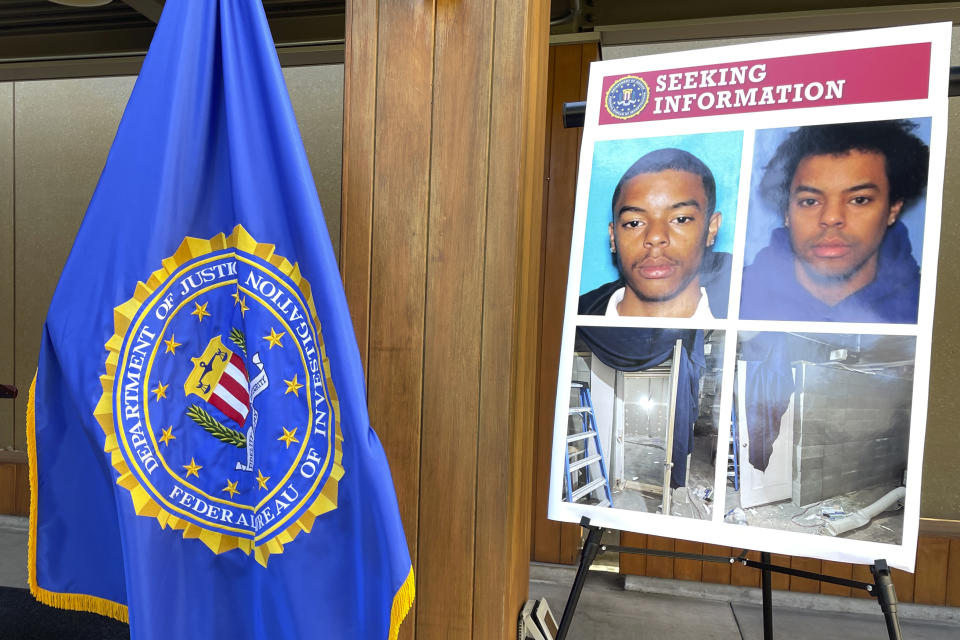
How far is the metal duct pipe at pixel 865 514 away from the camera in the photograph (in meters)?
1.33

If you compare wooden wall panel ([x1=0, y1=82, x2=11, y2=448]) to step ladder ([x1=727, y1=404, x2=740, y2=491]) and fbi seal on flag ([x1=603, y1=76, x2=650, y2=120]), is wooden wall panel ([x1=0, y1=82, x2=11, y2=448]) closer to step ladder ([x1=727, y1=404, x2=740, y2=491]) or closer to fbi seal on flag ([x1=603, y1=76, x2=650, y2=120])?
fbi seal on flag ([x1=603, y1=76, x2=650, y2=120])

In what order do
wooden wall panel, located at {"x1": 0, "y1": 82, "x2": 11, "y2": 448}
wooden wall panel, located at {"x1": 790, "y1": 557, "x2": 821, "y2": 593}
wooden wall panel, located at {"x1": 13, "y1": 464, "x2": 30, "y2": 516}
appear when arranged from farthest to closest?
wooden wall panel, located at {"x1": 0, "y1": 82, "x2": 11, "y2": 448} → wooden wall panel, located at {"x1": 13, "y1": 464, "x2": 30, "y2": 516} → wooden wall panel, located at {"x1": 790, "y1": 557, "x2": 821, "y2": 593}

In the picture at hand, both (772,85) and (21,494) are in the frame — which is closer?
(772,85)

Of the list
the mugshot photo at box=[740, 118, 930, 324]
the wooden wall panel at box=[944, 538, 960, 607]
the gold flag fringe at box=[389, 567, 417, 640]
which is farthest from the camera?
the wooden wall panel at box=[944, 538, 960, 607]

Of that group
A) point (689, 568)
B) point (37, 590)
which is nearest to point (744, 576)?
point (689, 568)

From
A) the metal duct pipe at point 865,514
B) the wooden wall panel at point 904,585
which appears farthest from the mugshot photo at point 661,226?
the wooden wall panel at point 904,585

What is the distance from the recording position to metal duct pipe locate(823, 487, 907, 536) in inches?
52.6

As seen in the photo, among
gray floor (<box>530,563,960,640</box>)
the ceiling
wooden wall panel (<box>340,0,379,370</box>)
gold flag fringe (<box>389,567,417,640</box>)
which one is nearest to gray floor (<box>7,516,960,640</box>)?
gray floor (<box>530,563,960,640</box>)

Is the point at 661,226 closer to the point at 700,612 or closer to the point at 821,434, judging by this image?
the point at 821,434

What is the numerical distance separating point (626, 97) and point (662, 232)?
0.31 metres

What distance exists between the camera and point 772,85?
1.47 meters

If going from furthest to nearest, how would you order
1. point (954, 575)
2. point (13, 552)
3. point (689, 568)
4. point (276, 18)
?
point (276, 18)
point (13, 552)
point (689, 568)
point (954, 575)

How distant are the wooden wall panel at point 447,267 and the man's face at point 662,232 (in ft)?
0.71

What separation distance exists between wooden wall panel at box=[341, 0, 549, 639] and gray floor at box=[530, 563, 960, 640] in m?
1.62
